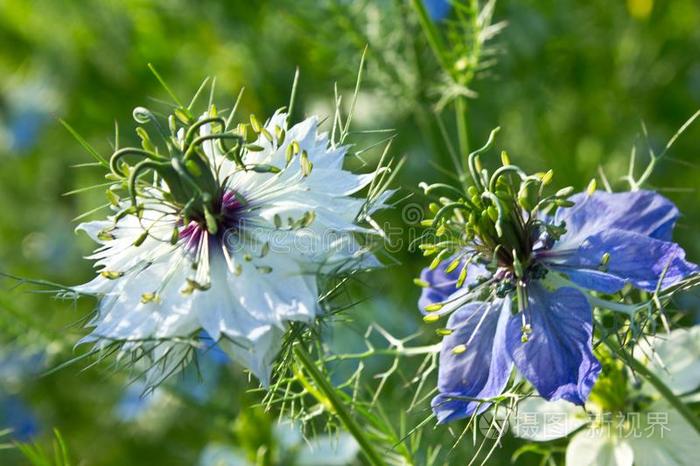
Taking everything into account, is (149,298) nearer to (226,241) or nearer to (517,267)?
(226,241)

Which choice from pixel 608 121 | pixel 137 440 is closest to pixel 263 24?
pixel 608 121

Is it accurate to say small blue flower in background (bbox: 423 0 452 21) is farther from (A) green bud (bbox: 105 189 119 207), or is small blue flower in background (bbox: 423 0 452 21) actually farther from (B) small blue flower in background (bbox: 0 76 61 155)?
(B) small blue flower in background (bbox: 0 76 61 155)

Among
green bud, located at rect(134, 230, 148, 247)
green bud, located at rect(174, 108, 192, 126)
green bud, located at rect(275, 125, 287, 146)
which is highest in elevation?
green bud, located at rect(174, 108, 192, 126)

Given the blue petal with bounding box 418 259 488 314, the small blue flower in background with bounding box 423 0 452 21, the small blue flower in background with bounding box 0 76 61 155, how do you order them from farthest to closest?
the small blue flower in background with bounding box 0 76 61 155 → the small blue flower in background with bounding box 423 0 452 21 → the blue petal with bounding box 418 259 488 314

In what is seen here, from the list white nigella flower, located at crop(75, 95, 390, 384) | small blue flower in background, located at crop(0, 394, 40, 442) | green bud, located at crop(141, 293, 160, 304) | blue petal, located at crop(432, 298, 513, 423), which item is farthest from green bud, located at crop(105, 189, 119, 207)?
small blue flower in background, located at crop(0, 394, 40, 442)

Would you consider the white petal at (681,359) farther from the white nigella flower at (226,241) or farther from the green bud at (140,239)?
the green bud at (140,239)

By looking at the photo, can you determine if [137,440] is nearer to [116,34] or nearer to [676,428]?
[116,34]

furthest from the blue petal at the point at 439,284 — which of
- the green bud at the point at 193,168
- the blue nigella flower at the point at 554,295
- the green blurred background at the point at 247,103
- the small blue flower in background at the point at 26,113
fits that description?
the small blue flower in background at the point at 26,113

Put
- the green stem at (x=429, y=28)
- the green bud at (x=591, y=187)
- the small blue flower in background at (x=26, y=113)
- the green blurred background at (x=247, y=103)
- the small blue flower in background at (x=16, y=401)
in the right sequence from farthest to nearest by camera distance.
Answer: the small blue flower in background at (x=26, y=113) → the small blue flower in background at (x=16, y=401) → the green blurred background at (x=247, y=103) → the green stem at (x=429, y=28) → the green bud at (x=591, y=187)
